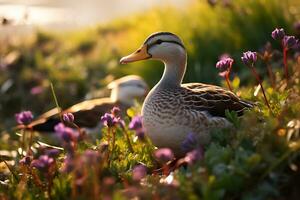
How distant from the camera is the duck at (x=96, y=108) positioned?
6.87 metres

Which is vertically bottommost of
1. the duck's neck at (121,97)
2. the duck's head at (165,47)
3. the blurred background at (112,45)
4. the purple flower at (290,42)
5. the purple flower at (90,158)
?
the duck's neck at (121,97)

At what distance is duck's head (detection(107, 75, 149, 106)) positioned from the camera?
289 inches

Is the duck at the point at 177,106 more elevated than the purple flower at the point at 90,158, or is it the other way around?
the purple flower at the point at 90,158

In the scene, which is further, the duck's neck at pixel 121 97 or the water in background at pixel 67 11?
the water in background at pixel 67 11

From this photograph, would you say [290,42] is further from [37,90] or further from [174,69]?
[37,90]

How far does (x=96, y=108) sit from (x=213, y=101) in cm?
292

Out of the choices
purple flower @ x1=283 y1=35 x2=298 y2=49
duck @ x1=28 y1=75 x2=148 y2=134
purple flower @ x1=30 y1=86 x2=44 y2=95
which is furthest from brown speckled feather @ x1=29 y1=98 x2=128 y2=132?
purple flower @ x1=283 y1=35 x2=298 y2=49

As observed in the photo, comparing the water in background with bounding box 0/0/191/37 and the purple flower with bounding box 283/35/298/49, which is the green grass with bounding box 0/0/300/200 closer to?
the purple flower with bounding box 283/35/298/49

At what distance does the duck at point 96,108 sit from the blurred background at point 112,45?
0.41 metres

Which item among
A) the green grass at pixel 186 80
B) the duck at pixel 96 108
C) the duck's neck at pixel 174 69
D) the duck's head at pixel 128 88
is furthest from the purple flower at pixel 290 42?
the duck's head at pixel 128 88

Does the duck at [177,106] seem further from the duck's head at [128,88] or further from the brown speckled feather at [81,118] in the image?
the duck's head at [128,88]

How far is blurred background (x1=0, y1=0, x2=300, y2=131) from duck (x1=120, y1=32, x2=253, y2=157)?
1.05m

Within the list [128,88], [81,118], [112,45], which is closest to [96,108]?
[81,118]

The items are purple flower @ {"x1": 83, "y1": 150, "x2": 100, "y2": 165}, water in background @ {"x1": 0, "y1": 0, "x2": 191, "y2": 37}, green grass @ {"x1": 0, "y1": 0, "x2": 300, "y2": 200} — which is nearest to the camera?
purple flower @ {"x1": 83, "y1": 150, "x2": 100, "y2": 165}
